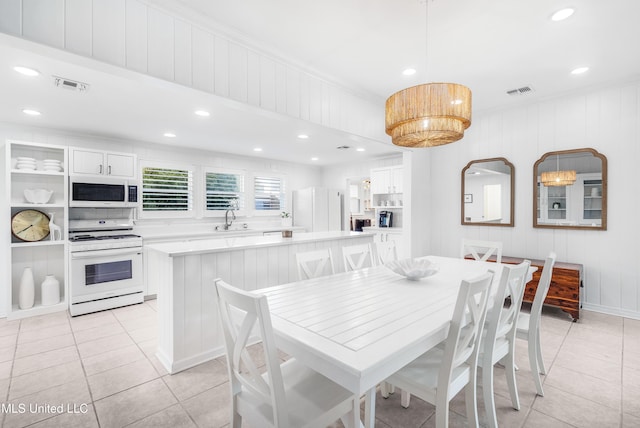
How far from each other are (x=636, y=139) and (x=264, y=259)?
4.23 meters

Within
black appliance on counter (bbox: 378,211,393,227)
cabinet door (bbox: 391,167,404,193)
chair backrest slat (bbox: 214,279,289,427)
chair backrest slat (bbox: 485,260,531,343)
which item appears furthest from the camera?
black appliance on counter (bbox: 378,211,393,227)

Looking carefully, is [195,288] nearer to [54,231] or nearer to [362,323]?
[362,323]

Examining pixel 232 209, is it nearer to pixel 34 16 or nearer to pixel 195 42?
pixel 195 42

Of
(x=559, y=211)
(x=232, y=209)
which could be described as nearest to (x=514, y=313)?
(x=559, y=211)

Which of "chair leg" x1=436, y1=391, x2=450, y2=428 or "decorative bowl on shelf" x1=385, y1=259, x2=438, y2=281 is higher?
"decorative bowl on shelf" x1=385, y1=259, x2=438, y2=281

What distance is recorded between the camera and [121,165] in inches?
176

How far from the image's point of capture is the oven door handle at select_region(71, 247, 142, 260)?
3.83m

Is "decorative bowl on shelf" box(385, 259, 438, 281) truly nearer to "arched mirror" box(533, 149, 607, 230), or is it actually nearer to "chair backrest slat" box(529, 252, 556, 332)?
"chair backrest slat" box(529, 252, 556, 332)

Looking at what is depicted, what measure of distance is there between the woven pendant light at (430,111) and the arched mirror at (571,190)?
8.34 feet

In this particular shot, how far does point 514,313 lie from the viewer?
1892 millimetres

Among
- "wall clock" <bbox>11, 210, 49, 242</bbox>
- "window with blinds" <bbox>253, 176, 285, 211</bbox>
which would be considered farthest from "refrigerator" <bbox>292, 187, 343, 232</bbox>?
"wall clock" <bbox>11, 210, 49, 242</bbox>

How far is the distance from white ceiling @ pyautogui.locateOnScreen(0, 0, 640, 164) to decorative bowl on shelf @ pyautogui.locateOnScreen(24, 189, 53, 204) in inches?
34.9

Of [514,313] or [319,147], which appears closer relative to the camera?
[514,313]

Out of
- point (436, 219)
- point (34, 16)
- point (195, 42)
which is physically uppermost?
point (195, 42)
